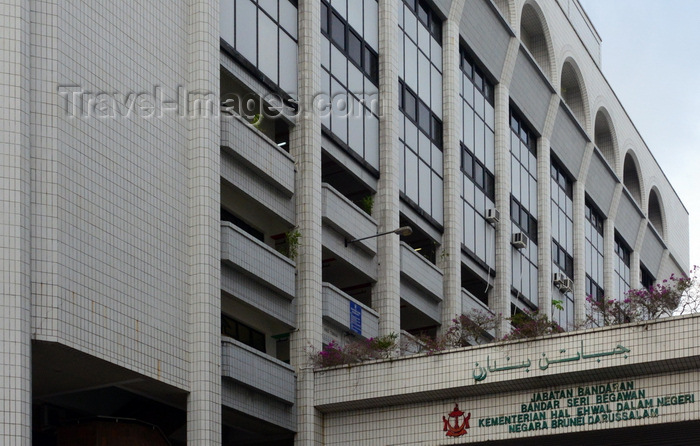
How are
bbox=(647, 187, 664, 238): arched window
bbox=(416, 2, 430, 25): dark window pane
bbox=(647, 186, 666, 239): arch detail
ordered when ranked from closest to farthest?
bbox=(416, 2, 430, 25): dark window pane
bbox=(647, 186, 666, 239): arch detail
bbox=(647, 187, 664, 238): arched window

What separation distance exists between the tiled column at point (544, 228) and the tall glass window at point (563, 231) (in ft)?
3.37

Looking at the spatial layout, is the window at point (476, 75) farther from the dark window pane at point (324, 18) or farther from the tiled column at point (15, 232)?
the tiled column at point (15, 232)

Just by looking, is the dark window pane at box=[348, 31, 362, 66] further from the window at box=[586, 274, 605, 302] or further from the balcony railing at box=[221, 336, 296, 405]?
the window at box=[586, 274, 605, 302]

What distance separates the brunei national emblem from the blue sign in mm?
5531

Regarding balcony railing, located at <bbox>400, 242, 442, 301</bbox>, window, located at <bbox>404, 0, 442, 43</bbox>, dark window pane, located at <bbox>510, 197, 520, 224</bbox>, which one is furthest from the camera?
dark window pane, located at <bbox>510, 197, 520, 224</bbox>

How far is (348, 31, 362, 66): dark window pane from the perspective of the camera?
36688mm

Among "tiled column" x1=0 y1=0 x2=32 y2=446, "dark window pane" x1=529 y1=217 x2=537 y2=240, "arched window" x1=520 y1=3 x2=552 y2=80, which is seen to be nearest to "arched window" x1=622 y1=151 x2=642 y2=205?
"arched window" x1=520 y1=3 x2=552 y2=80

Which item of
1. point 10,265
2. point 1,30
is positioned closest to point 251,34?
point 1,30

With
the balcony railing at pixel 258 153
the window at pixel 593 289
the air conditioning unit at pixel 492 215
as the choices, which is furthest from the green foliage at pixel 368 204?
the window at pixel 593 289

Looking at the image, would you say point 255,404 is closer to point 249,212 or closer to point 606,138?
point 249,212

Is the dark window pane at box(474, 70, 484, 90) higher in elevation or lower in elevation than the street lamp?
higher

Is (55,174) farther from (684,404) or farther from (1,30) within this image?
(684,404)

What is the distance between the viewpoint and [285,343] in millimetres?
33969

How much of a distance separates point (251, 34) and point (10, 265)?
10.8 meters
